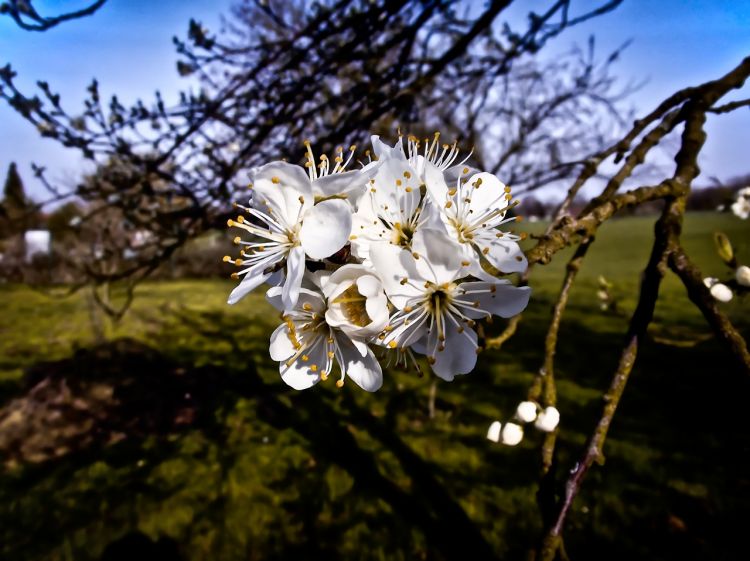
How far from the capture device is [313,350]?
882 mm

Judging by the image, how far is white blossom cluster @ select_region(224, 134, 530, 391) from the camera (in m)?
0.66

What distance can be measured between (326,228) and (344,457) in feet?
10.3

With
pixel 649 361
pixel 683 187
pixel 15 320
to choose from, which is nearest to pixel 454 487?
pixel 683 187

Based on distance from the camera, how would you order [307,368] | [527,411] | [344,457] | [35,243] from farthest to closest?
1. [35,243]
2. [344,457]
3. [527,411]
4. [307,368]

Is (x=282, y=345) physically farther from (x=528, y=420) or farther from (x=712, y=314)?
(x=712, y=314)

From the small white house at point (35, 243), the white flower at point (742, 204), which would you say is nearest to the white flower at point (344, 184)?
the white flower at point (742, 204)

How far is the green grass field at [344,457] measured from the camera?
2.61 m

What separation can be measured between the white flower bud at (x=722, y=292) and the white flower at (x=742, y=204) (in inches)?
84.5

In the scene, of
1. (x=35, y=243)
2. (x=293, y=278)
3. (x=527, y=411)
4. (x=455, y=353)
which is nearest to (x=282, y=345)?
(x=293, y=278)

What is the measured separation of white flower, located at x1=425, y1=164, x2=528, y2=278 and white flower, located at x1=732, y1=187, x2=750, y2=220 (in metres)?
2.75

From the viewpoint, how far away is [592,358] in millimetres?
5199

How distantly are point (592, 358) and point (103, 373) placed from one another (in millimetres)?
5490

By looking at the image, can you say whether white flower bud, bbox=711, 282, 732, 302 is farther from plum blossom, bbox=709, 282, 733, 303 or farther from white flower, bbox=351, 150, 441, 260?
white flower, bbox=351, 150, 441, 260

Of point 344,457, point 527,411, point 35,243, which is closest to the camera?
point 527,411
